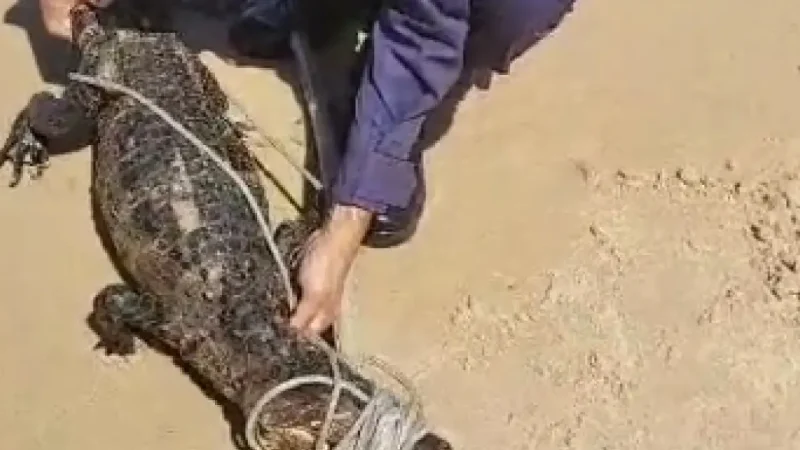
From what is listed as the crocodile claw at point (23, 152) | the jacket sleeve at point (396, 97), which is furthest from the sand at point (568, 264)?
the jacket sleeve at point (396, 97)

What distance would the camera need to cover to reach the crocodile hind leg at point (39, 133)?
307 cm

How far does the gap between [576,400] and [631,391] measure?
0.31ft

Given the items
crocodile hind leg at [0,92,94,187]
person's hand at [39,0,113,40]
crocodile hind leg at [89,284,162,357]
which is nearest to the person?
crocodile hind leg at [89,284,162,357]

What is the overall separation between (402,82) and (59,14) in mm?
870

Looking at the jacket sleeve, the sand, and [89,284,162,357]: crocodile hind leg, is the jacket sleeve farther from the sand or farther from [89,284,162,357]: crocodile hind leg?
[89,284,162,357]: crocodile hind leg

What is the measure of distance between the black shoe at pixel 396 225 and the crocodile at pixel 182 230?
122 millimetres

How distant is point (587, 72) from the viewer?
3.19 metres

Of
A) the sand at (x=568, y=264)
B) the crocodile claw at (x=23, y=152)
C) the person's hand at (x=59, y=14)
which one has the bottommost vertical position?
the sand at (x=568, y=264)

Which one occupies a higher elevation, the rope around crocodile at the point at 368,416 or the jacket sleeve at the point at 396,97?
the jacket sleeve at the point at 396,97

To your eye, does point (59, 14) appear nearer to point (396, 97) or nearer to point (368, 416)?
point (396, 97)

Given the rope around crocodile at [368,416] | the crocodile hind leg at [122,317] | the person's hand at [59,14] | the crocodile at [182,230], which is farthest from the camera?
the person's hand at [59,14]

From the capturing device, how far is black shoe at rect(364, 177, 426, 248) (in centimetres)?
281

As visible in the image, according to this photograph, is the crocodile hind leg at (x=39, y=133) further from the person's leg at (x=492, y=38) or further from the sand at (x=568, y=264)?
the person's leg at (x=492, y=38)

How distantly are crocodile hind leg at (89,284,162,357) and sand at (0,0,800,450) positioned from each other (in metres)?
0.04
